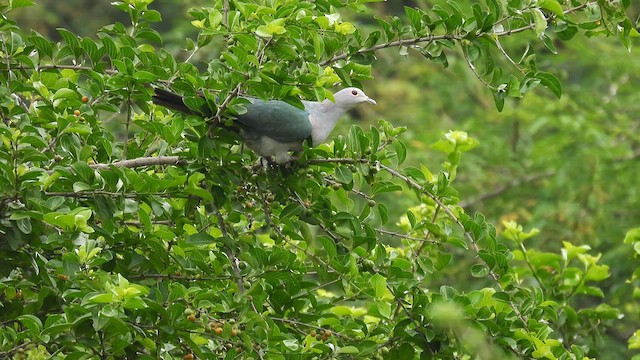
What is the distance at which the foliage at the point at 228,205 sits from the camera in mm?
2836

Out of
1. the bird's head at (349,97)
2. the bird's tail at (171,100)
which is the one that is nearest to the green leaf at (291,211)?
the bird's tail at (171,100)

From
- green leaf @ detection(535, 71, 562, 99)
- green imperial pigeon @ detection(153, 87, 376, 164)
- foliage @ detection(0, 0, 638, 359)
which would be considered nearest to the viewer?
foliage @ detection(0, 0, 638, 359)

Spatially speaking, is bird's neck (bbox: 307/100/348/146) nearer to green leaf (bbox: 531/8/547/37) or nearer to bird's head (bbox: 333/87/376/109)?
bird's head (bbox: 333/87/376/109)

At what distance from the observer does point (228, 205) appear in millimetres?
3180

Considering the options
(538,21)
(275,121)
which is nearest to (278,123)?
(275,121)

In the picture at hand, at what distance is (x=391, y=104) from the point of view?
1236cm

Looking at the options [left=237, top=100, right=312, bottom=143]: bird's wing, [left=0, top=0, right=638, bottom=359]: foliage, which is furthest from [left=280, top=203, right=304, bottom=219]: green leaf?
[left=237, top=100, right=312, bottom=143]: bird's wing

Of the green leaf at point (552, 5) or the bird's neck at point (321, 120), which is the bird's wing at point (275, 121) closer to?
the bird's neck at point (321, 120)

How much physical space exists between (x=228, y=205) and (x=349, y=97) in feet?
2.96

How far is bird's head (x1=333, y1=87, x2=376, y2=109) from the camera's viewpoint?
12.6ft

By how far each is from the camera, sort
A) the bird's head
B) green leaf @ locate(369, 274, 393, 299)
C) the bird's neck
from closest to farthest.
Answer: green leaf @ locate(369, 274, 393, 299), the bird's neck, the bird's head

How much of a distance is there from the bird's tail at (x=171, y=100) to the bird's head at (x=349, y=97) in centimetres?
87

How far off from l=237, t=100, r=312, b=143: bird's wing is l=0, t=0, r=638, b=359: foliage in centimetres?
10

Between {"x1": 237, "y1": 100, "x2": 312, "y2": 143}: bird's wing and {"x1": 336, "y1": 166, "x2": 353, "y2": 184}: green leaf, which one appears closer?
{"x1": 336, "y1": 166, "x2": 353, "y2": 184}: green leaf
